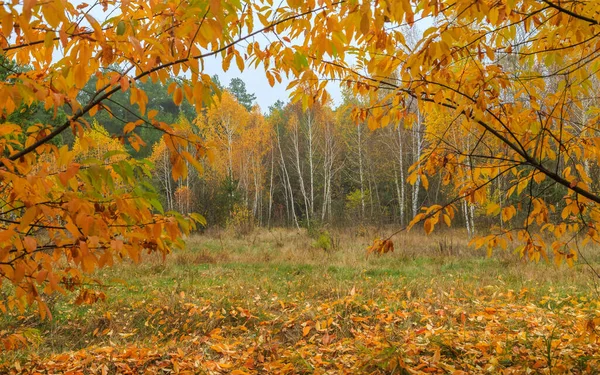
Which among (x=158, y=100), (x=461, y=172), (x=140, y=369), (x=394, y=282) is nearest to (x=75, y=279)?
(x=140, y=369)

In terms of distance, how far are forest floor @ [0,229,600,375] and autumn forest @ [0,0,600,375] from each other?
1.2 inches

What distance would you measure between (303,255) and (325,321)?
5.63 metres

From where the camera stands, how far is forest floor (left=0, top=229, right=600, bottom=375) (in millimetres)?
2850

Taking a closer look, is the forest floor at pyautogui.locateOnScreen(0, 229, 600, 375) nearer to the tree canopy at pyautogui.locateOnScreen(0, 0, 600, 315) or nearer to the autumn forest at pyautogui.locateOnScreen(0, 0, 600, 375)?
the autumn forest at pyautogui.locateOnScreen(0, 0, 600, 375)

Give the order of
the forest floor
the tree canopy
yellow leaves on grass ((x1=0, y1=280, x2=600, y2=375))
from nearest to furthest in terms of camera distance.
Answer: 1. the tree canopy
2. yellow leaves on grass ((x1=0, y1=280, x2=600, y2=375))
3. the forest floor

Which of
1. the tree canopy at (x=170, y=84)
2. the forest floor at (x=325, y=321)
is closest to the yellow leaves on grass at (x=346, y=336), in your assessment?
the forest floor at (x=325, y=321)

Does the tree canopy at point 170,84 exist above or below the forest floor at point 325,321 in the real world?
above

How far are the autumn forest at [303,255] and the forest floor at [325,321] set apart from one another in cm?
3

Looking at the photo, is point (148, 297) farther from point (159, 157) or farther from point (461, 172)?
point (159, 157)

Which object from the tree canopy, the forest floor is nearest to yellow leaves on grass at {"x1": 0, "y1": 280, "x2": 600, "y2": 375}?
the forest floor

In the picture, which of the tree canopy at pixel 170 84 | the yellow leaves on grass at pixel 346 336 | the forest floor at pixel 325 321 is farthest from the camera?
the forest floor at pixel 325 321

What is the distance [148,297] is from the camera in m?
5.91

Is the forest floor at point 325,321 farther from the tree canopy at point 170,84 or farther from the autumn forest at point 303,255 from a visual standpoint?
the tree canopy at point 170,84

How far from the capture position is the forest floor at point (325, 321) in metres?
2.85
